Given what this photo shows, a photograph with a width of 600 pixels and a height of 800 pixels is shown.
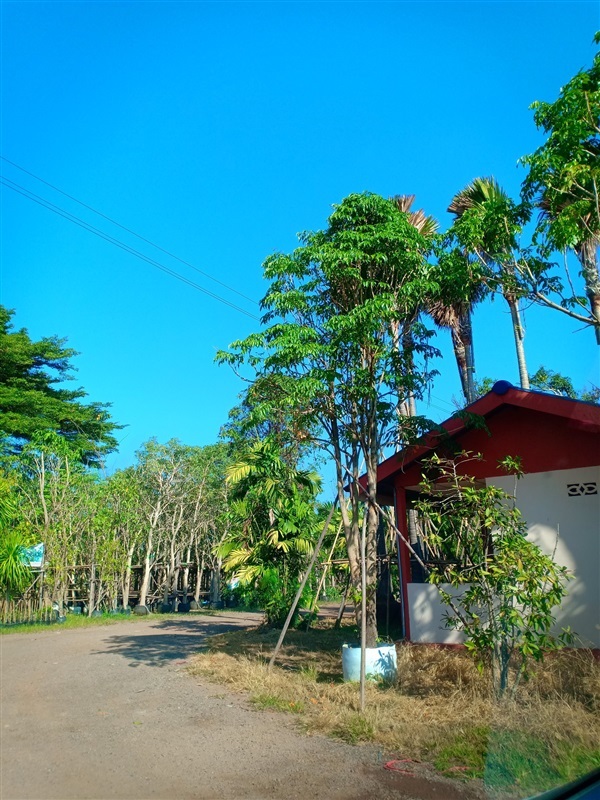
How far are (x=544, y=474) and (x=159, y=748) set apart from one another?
20.6 feet

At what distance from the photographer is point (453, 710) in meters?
6.30

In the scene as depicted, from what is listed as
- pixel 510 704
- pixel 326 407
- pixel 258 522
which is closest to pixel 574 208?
pixel 326 407

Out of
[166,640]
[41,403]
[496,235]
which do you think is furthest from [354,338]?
[41,403]

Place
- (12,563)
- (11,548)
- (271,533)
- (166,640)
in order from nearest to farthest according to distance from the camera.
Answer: (271,533) → (166,640) → (12,563) → (11,548)

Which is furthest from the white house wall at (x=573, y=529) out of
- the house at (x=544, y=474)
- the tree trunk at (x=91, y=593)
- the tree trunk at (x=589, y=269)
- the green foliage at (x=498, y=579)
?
the tree trunk at (x=91, y=593)

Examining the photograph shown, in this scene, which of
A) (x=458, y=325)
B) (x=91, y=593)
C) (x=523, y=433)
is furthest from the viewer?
(x=91, y=593)

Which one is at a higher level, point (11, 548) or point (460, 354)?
point (460, 354)

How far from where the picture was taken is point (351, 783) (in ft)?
16.0

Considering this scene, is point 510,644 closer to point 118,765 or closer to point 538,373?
point 118,765

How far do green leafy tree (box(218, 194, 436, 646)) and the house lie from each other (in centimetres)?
95

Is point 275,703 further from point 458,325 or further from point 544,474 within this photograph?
point 458,325

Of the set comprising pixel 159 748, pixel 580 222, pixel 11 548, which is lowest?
pixel 159 748

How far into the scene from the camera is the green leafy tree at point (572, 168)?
727 cm

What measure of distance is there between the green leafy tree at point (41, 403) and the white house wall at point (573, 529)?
19754mm
